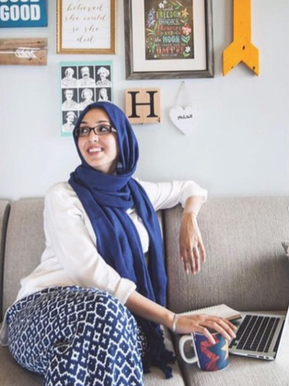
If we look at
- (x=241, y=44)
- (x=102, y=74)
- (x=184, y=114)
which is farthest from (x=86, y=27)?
(x=241, y=44)

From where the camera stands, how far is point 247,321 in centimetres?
A: 149

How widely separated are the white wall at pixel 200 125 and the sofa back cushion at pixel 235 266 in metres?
0.26

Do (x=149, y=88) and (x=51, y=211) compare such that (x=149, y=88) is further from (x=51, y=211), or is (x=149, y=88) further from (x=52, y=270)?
(x=52, y=270)

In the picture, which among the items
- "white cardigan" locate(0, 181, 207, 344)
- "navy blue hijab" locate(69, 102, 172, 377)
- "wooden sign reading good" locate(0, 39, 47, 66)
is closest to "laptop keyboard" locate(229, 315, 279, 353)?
"navy blue hijab" locate(69, 102, 172, 377)

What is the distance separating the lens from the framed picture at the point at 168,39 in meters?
1.86

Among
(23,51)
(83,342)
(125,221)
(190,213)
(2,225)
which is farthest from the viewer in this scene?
(23,51)

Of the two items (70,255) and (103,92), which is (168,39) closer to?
(103,92)

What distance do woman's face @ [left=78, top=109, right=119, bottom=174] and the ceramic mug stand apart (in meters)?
0.64

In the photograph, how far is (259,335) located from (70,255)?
0.62 m

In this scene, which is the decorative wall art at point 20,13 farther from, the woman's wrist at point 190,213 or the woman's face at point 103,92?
the woman's wrist at point 190,213

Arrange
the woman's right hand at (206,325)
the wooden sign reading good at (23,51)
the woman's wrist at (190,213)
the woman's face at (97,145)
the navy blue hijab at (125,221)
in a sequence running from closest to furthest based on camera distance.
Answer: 1. the woman's right hand at (206,325)
2. the navy blue hijab at (125,221)
3. the woman's face at (97,145)
4. the woman's wrist at (190,213)
5. the wooden sign reading good at (23,51)

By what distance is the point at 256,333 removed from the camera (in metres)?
1.40

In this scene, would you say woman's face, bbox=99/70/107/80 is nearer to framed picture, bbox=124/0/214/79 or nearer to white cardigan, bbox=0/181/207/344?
framed picture, bbox=124/0/214/79

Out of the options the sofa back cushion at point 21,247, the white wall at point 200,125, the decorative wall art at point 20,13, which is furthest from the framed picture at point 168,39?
the sofa back cushion at point 21,247
